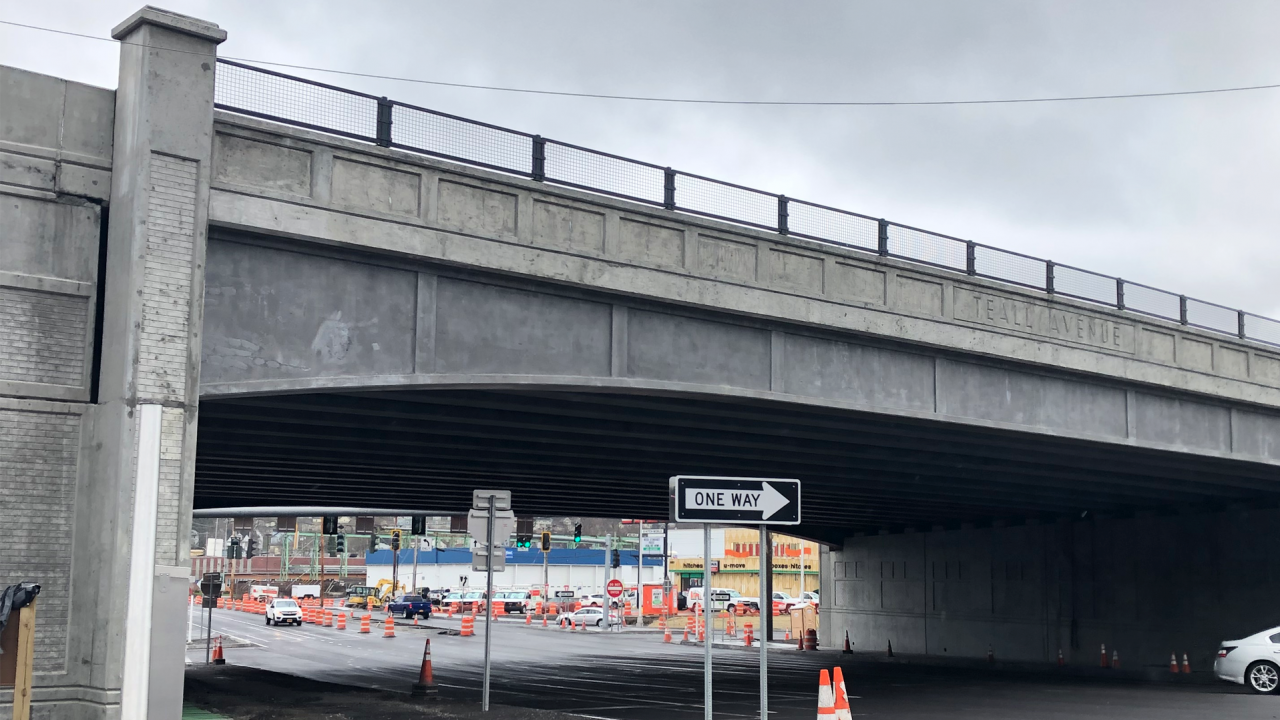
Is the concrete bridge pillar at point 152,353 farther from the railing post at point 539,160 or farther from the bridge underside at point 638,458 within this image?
the railing post at point 539,160

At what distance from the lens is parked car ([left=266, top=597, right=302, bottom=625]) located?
6825 centimetres

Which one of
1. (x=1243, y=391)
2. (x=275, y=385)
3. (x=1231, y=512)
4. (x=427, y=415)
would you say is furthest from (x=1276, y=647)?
(x=275, y=385)

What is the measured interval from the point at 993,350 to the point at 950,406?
136 cm

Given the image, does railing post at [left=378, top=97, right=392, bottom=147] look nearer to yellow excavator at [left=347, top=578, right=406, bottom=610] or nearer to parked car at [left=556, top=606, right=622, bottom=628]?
parked car at [left=556, top=606, right=622, bottom=628]

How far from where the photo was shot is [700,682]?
99.2ft

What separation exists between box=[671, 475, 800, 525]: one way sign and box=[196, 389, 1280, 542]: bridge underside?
7192mm

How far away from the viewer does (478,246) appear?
1609cm

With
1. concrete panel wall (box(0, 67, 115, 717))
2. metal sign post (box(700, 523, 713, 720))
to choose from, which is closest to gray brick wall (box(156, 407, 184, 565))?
concrete panel wall (box(0, 67, 115, 717))

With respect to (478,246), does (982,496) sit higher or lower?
lower

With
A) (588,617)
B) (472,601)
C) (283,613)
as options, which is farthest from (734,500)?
(472,601)

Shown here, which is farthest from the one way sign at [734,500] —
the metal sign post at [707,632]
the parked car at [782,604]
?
the parked car at [782,604]

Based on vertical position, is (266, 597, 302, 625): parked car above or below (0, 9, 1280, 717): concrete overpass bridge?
below

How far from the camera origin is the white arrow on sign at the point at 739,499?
11461mm

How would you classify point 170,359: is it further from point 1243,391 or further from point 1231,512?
point 1231,512
